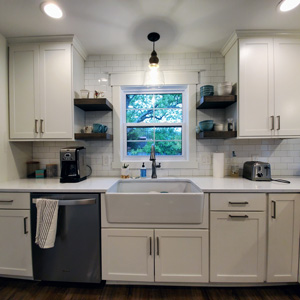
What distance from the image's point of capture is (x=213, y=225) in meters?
1.44

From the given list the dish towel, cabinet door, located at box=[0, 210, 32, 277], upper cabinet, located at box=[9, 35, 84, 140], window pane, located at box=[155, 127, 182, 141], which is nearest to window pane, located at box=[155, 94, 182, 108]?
window pane, located at box=[155, 127, 182, 141]

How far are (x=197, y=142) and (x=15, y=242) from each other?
2.15m

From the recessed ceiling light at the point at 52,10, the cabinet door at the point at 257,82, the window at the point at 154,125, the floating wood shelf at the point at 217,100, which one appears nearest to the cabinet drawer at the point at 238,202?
the cabinet door at the point at 257,82

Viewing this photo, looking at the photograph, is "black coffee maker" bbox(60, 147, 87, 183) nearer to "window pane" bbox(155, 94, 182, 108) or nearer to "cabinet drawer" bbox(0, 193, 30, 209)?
"cabinet drawer" bbox(0, 193, 30, 209)

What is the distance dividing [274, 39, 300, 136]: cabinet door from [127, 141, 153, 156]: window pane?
4.81ft

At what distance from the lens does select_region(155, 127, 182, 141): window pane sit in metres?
2.23

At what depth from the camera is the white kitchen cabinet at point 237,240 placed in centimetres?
143

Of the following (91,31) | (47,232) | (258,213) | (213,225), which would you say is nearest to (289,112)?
(258,213)

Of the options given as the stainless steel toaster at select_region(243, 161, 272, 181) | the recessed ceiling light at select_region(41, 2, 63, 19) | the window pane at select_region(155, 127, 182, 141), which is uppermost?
the recessed ceiling light at select_region(41, 2, 63, 19)

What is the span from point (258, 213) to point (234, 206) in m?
0.21

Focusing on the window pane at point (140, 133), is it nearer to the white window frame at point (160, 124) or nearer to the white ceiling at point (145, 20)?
Answer: the white window frame at point (160, 124)

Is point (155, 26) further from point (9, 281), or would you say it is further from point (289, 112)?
point (9, 281)

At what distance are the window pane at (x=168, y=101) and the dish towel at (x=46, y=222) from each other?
5.39 ft

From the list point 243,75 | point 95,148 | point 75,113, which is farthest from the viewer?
point 95,148
